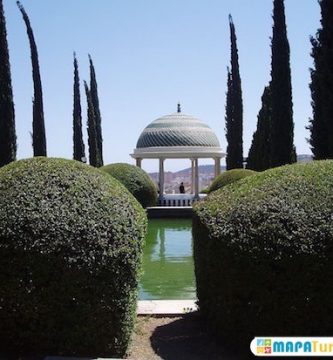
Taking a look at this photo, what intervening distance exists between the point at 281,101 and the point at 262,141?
26.2ft

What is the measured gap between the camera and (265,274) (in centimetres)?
429

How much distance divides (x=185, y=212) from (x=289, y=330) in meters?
18.4

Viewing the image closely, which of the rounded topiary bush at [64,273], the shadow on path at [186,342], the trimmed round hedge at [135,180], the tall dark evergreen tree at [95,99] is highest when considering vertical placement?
the tall dark evergreen tree at [95,99]

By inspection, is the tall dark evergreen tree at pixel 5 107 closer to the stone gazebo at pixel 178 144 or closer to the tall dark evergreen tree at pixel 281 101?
the stone gazebo at pixel 178 144

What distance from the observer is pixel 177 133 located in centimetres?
3108

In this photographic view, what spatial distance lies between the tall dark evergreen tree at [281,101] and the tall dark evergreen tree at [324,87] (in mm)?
1203

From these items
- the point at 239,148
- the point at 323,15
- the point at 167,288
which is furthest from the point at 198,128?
the point at 167,288

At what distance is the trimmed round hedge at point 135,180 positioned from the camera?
21562mm

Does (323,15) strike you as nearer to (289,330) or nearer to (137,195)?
(137,195)

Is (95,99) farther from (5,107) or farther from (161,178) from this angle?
(5,107)

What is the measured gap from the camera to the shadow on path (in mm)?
4734

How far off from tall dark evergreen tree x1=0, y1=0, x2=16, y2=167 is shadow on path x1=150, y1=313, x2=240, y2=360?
53.2 ft

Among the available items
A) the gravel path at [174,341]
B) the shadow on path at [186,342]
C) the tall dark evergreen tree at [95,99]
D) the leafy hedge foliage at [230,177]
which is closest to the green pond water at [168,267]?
the gravel path at [174,341]

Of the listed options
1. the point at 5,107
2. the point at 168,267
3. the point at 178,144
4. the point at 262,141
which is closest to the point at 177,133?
the point at 178,144
